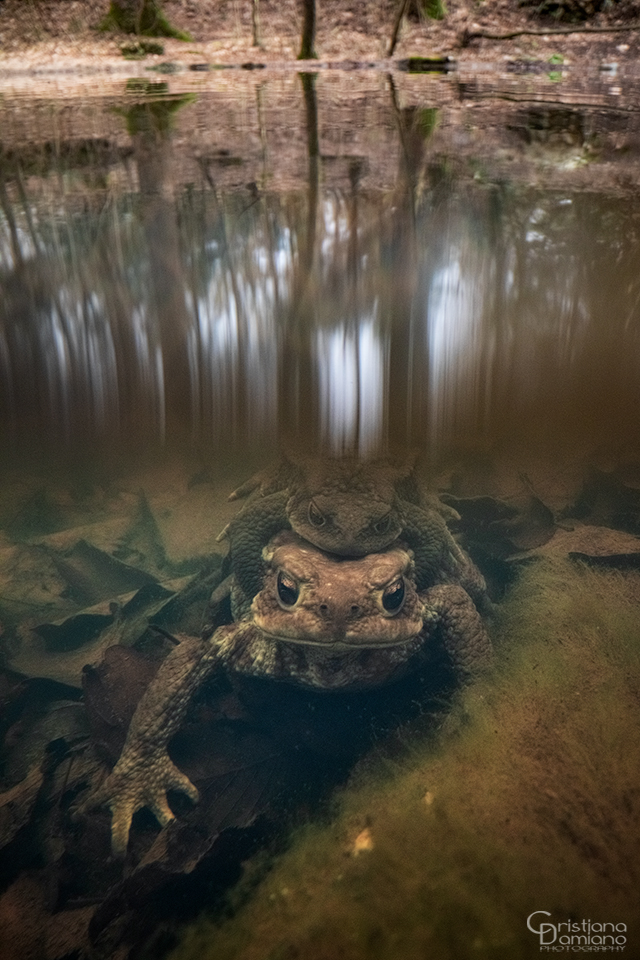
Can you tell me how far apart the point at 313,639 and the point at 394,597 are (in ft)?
0.71

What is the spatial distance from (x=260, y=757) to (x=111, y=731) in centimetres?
32

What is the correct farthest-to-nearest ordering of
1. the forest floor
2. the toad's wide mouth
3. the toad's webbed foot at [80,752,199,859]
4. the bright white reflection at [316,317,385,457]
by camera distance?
the forest floor
the bright white reflection at [316,317,385,457]
the toad's wide mouth
the toad's webbed foot at [80,752,199,859]

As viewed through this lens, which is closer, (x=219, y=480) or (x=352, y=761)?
(x=352, y=761)

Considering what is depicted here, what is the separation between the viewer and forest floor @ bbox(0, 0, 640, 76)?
7.54 meters

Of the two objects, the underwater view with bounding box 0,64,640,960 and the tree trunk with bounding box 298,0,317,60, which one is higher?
the tree trunk with bounding box 298,0,317,60

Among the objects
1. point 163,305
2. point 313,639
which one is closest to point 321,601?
point 313,639

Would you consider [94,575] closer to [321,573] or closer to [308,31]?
[321,573]

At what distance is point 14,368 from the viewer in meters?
1.82

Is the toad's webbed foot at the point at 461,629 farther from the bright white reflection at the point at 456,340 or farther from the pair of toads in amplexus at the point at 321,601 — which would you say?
the bright white reflection at the point at 456,340

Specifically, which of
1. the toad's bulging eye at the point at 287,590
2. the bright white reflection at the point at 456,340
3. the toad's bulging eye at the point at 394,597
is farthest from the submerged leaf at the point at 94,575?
the bright white reflection at the point at 456,340

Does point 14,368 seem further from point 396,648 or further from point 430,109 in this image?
point 430,109

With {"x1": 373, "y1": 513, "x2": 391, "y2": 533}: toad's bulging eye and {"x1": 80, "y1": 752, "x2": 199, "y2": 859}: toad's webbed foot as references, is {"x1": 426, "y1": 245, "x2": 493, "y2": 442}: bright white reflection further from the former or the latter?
{"x1": 80, "y1": 752, "x2": 199, "y2": 859}: toad's webbed foot

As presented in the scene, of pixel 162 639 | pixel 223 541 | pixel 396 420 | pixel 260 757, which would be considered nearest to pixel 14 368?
pixel 223 541
